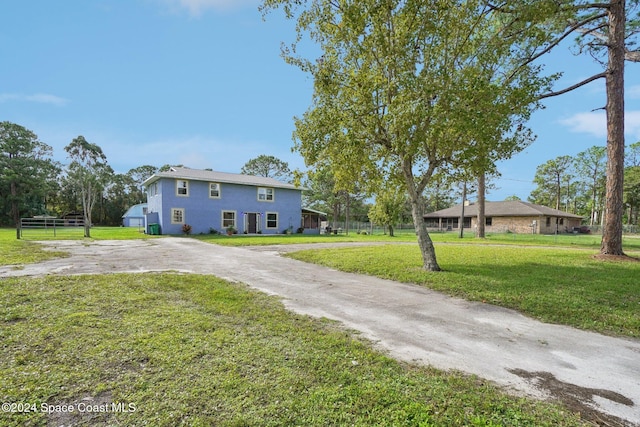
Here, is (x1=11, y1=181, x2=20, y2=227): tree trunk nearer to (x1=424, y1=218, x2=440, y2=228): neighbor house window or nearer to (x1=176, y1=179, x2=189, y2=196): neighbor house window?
(x1=176, y1=179, x2=189, y2=196): neighbor house window

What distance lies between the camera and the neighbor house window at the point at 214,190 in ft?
77.2

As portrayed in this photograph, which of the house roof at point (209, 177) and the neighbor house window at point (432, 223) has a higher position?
the house roof at point (209, 177)

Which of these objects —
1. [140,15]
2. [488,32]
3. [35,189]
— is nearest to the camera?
[488,32]

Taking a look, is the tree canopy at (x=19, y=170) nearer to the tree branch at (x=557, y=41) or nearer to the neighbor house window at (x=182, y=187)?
the neighbor house window at (x=182, y=187)

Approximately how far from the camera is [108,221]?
48312 mm

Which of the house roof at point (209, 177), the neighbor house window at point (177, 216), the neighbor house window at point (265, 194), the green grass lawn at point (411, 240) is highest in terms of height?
the house roof at point (209, 177)

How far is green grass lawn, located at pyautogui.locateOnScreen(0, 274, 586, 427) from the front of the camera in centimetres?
203

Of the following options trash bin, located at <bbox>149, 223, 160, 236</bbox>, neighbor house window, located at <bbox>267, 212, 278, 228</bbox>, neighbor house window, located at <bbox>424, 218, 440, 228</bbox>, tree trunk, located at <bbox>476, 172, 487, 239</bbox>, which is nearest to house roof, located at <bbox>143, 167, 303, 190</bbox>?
neighbor house window, located at <bbox>267, 212, 278, 228</bbox>

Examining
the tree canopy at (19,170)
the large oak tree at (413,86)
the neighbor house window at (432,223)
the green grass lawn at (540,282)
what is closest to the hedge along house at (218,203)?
the green grass lawn at (540,282)

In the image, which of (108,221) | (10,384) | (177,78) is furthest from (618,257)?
(108,221)

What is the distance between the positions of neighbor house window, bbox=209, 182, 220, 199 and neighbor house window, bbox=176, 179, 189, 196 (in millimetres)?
1793

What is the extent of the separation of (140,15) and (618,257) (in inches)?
681

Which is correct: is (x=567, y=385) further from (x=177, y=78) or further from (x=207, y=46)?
(x=177, y=78)

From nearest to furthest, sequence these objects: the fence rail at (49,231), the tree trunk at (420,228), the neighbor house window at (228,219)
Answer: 1. the tree trunk at (420,228)
2. the fence rail at (49,231)
3. the neighbor house window at (228,219)
